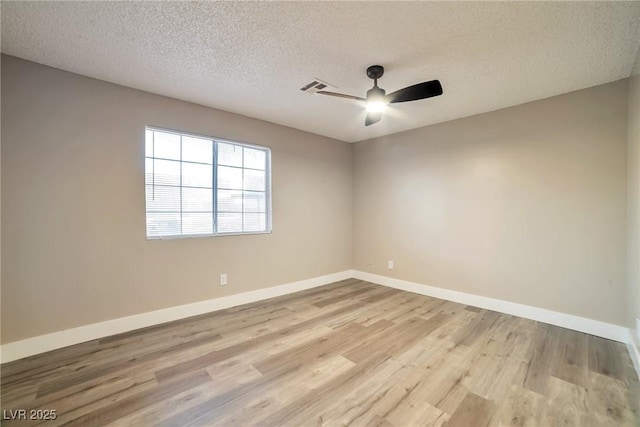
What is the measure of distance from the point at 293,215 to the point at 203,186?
1.37 metres

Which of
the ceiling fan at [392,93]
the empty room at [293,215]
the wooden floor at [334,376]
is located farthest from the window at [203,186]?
the ceiling fan at [392,93]

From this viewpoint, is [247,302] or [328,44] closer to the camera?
[328,44]

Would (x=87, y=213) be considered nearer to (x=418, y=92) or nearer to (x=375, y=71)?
(x=375, y=71)

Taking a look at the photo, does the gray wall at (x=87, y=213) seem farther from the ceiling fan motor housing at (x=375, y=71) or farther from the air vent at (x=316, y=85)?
the ceiling fan motor housing at (x=375, y=71)

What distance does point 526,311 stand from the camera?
3.07 m

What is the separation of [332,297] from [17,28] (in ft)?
12.7

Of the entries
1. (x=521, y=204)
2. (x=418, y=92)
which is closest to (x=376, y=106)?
(x=418, y=92)

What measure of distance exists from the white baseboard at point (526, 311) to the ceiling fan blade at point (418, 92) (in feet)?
8.74

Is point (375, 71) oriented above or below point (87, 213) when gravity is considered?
above

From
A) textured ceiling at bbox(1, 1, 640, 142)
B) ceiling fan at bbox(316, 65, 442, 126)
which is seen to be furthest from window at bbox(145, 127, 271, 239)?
ceiling fan at bbox(316, 65, 442, 126)

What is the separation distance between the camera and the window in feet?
9.63

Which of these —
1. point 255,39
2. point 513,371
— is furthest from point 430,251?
point 255,39

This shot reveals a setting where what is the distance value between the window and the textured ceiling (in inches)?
24.3

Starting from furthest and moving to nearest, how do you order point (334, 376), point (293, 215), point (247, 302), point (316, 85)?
point (293, 215), point (247, 302), point (316, 85), point (334, 376)
